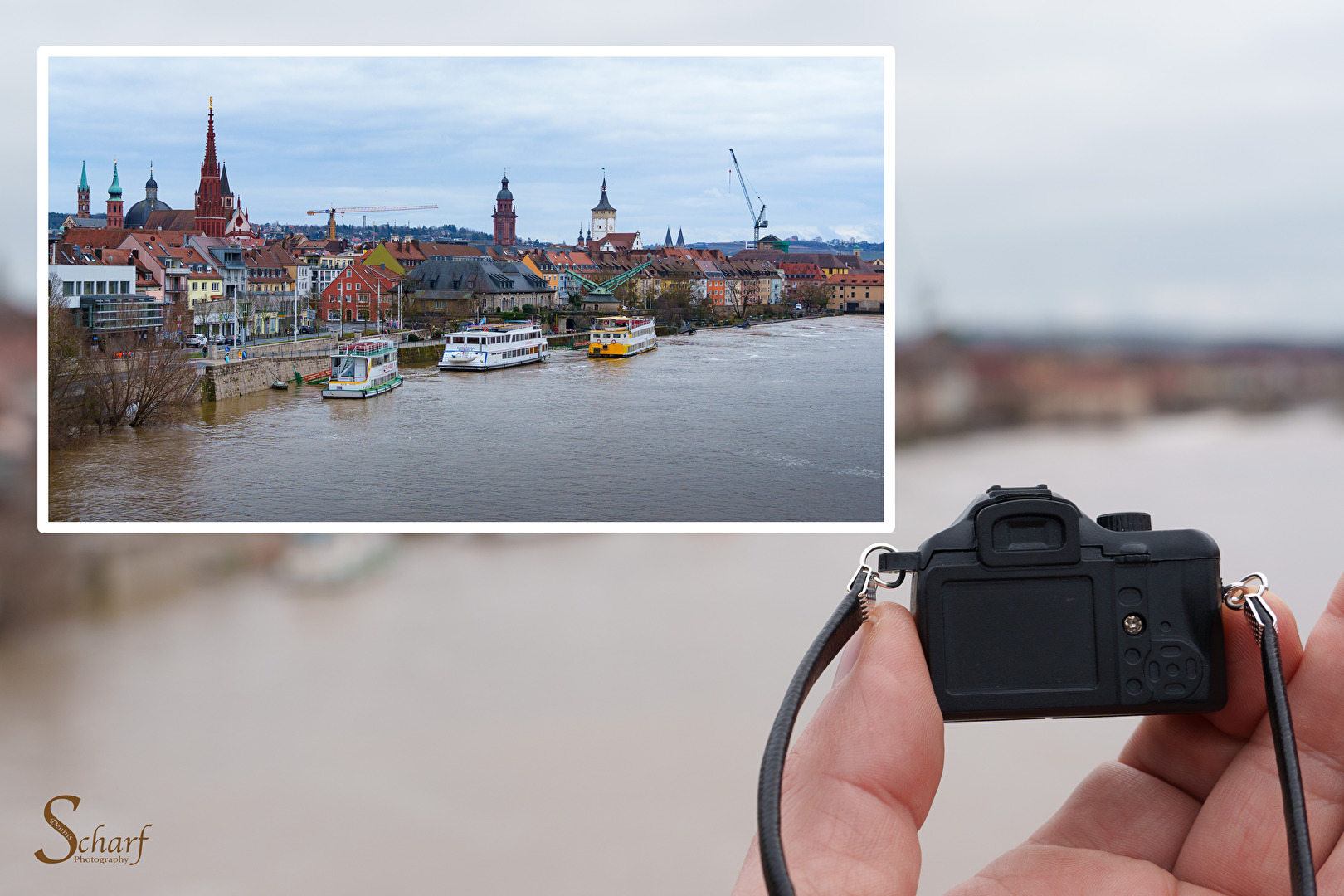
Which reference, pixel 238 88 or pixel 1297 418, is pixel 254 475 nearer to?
pixel 238 88

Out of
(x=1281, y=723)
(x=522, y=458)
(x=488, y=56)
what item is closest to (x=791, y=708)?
(x=1281, y=723)

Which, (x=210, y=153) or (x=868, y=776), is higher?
(x=210, y=153)

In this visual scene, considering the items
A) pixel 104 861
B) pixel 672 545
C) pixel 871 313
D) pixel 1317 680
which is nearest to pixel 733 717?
pixel 672 545

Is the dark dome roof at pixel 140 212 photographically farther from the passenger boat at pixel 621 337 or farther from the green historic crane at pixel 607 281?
the passenger boat at pixel 621 337

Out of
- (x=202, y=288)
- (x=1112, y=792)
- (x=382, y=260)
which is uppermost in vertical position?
(x=382, y=260)

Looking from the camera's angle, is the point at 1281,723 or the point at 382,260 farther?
the point at 382,260

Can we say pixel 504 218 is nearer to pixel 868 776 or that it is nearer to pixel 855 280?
pixel 855 280
